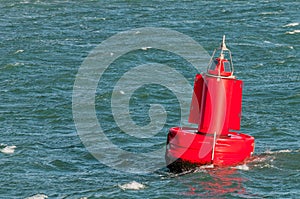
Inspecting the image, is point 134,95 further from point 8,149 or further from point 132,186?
point 132,186

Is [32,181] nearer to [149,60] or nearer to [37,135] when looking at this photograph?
[37,135]

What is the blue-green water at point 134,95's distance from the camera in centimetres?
3488

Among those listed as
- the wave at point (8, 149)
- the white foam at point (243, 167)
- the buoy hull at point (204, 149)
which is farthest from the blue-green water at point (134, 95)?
the wave at point (8, 149)

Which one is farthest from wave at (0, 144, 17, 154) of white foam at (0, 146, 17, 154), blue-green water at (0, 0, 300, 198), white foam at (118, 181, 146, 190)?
white foam at (118, 181, 146, 190)

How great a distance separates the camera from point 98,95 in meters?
54.9

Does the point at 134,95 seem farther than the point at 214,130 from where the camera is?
Yes

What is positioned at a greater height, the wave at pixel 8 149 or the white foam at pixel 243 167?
the white foam at pixel 243 167

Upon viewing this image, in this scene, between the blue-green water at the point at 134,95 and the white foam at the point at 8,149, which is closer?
the blue-green water at the point at 134,95

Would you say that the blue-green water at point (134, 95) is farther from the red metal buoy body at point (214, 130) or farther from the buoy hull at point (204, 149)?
the red metal buoy body at point (214, 130)

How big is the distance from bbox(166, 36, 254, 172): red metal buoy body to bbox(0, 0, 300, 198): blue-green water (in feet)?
2.22

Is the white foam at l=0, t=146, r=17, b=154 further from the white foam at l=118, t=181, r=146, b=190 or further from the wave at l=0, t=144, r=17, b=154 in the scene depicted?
the white foam at l=118, t=181, r=146, b=190

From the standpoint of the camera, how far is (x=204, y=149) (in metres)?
34.8

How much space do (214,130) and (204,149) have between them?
1.48 metres

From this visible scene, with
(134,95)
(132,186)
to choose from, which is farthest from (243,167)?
(134,95)
